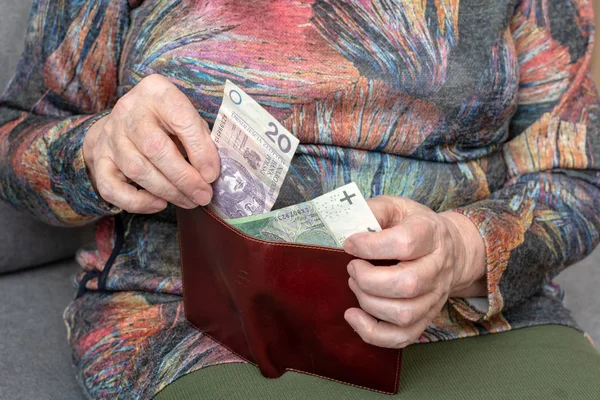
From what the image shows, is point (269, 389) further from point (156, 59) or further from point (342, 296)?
point (156, 59)

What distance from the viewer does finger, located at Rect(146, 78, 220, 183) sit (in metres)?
0.79

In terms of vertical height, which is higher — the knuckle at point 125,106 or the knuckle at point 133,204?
the knuckle at point 125,106

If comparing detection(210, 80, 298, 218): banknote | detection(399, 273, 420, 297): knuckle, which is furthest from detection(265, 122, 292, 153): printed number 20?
detection(399, 273, 420, 297): knuckle

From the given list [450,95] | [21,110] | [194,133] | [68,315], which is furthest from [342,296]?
[21,110]

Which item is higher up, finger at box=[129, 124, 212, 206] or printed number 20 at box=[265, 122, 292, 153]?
printed number 20 at box=[265, 122, 292, 153]

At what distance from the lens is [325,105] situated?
37.3 inches

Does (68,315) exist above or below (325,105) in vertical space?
below

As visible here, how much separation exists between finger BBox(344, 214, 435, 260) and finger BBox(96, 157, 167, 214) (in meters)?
0.28

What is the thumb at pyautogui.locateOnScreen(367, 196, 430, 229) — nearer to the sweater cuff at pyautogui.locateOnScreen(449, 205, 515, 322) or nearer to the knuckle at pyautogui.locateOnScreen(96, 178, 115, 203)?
the sweater cuff at pyautogui.locateOnScreen(449, 205, 515, 322)

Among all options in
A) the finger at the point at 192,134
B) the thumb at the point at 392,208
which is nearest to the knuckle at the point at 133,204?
the finger at the point at 192,134

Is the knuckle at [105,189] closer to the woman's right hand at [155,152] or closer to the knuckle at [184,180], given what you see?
the woman's right hand at [155,152]

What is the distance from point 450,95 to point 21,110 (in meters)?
0.74

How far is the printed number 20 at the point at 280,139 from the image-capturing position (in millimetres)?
783

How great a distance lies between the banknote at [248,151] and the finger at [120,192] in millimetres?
93
